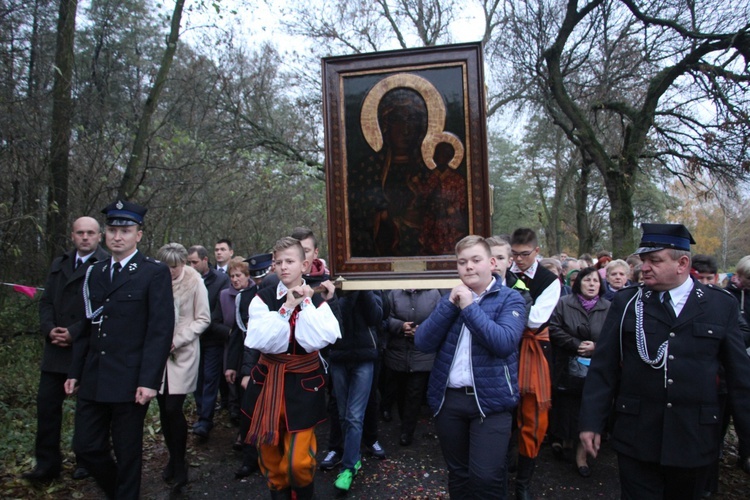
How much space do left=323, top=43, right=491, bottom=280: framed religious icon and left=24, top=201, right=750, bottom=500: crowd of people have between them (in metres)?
0.44

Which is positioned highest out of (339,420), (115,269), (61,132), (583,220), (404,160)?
(61,132)

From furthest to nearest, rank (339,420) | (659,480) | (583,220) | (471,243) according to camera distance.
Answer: (583,220) < (339,420) < (471,243) < (659,480)

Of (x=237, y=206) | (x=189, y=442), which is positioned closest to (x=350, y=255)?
(x=189, y=442)

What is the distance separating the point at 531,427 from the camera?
4.25m

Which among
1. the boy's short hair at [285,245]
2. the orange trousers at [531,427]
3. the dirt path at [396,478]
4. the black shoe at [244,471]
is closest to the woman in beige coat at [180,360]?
the dirt path at [396,478]

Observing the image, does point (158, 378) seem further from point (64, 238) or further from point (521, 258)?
point (64, 238)

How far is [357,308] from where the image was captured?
193 inches

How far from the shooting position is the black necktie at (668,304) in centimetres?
291

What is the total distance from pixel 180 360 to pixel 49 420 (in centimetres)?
127

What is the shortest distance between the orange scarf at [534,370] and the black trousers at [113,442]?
9.88 feet

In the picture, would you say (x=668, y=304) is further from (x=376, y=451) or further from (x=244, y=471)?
(x=244, y=471)

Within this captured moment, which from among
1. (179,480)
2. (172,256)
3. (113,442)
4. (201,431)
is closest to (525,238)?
(172,256)

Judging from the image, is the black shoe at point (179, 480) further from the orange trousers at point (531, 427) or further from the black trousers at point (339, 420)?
the orange trousers at point (531, 427)

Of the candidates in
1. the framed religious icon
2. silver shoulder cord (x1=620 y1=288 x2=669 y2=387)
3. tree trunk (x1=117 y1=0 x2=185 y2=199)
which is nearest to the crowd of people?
silver shoulder cord (x1=620 y1=288 x2=669 y2=387)
